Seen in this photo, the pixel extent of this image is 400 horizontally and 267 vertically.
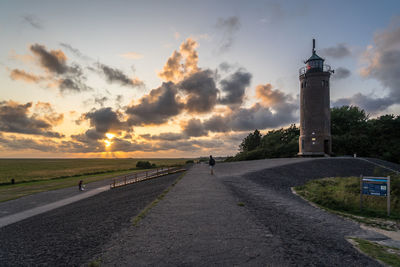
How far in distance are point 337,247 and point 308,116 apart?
35.5 meters

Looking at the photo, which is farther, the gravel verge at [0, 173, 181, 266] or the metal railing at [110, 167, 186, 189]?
the metal railing at [110, 167, 186, 189]

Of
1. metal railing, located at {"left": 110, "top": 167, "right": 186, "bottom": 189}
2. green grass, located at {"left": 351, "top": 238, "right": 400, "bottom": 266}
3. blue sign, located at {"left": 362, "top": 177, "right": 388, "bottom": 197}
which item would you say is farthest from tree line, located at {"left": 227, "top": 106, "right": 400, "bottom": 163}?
green grass, located at {"left": 351, "top": 238, "right": 400, "bottom": 266}

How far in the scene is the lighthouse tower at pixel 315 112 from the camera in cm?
3691

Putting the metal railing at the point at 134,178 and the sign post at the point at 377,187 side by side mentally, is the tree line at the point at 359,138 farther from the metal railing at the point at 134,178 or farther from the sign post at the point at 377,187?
the sign post at the point at 377,187

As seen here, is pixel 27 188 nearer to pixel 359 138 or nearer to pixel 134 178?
pixel 134 178

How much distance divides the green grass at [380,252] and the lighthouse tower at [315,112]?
109ft

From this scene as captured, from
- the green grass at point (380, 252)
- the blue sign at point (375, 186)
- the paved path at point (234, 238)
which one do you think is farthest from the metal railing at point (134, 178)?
the green grass at point (380, 252)

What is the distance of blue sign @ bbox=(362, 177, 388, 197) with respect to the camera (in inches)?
420

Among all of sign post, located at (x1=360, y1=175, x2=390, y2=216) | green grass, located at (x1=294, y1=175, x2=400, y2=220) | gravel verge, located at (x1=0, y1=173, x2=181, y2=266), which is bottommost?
gravel verge, located at (x1=0, y1=173, x2=181, y2=266)

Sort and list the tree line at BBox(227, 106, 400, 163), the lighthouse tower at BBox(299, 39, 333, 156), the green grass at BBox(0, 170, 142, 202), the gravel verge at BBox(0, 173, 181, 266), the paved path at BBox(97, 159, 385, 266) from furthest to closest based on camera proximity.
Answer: the tree line at BBox(227, 106, 400, 163) → the lighthouse tower at BBox(299, 39, 333, 156) → the green grass at BBox(0, 170, 142, 202) → the gravel verge at BBox(0, 173, 181, 266) → the paved path at BBox(97, 159, 385, 266)

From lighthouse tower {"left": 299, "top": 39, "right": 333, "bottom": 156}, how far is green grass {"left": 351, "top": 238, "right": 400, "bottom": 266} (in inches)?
1313

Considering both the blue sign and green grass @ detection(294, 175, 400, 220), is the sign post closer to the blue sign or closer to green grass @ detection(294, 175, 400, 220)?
the blue sign

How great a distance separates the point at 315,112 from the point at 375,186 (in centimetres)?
2919

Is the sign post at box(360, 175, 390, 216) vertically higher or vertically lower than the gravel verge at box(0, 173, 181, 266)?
higher
